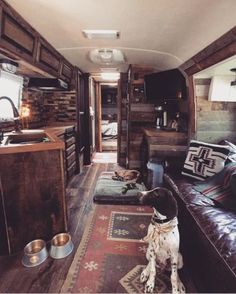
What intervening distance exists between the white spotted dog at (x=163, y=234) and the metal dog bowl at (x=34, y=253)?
929 mm

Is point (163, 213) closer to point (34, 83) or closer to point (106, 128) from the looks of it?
point (34, 83)

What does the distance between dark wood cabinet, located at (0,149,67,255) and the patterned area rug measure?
38cm

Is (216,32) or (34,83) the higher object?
(216,32)

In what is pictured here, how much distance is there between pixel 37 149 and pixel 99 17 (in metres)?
1.31

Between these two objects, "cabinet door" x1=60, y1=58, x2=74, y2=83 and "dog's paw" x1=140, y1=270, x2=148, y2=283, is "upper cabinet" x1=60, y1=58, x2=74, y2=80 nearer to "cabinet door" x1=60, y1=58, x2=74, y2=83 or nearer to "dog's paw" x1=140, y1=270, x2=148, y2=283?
"cabinet door" x1=60, y1=58, x2=74, y2=83

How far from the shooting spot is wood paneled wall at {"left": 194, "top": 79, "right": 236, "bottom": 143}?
2.82 meters

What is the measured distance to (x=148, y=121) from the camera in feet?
13.4

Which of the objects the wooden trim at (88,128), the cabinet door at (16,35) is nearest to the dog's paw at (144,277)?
the cabinet door at (16,35)

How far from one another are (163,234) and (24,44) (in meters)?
2.05

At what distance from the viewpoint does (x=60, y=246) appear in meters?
1.80

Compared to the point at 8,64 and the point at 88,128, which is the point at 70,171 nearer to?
the point at 88,128

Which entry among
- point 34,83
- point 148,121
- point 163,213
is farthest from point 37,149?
point 148,121

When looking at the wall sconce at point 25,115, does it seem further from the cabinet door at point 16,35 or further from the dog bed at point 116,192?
the dog bed at point 116,192

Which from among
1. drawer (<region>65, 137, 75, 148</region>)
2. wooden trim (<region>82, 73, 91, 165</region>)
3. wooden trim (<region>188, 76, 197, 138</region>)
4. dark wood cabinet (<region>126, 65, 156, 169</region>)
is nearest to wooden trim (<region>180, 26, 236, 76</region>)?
wooden trim (<region>188, 76, 197, 138</region>)
